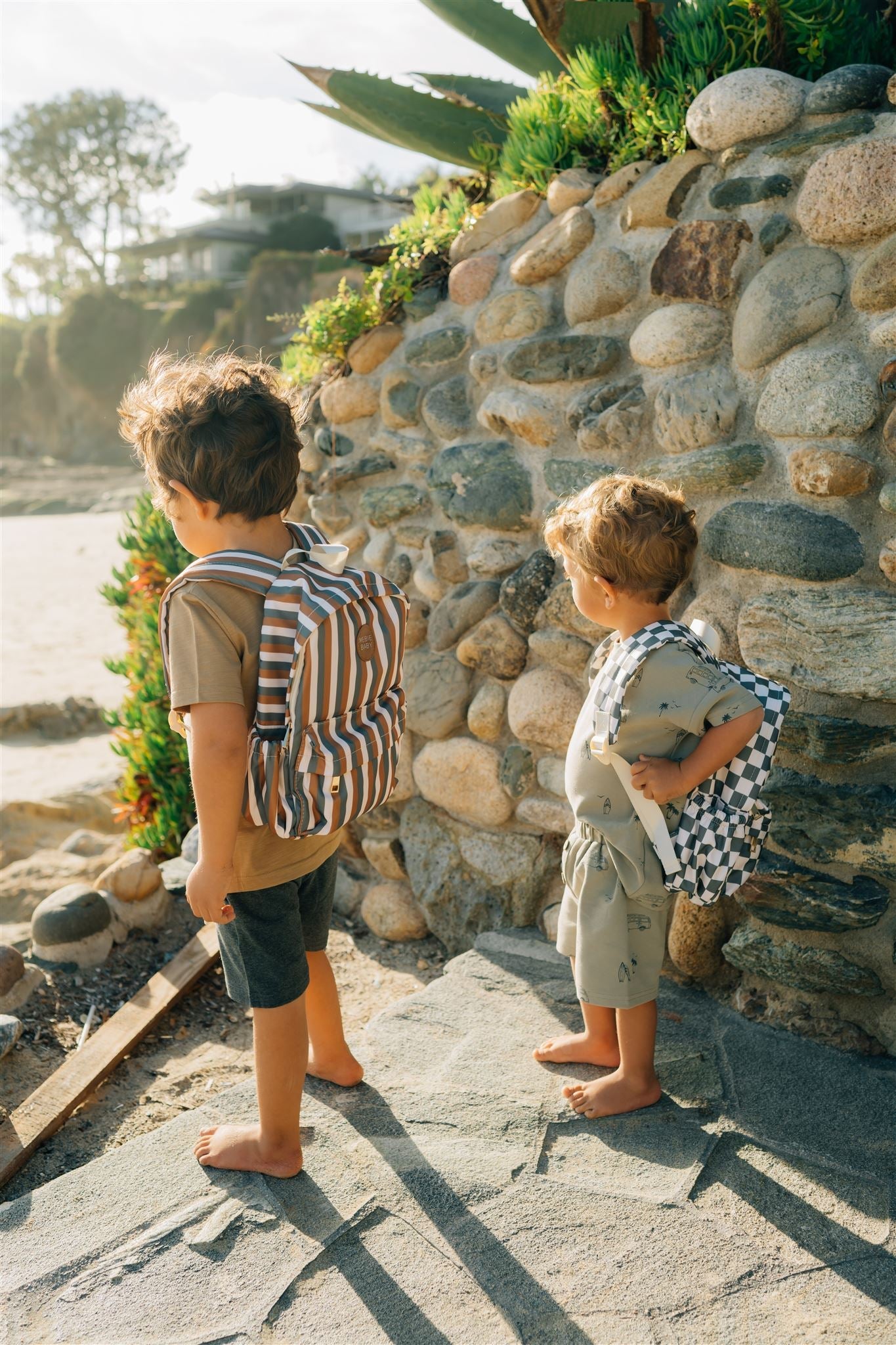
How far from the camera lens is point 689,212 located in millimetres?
2738

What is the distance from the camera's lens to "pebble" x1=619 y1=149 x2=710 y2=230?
275cm

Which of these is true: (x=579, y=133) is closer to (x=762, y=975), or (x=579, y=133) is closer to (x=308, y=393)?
(x=308, y=393)

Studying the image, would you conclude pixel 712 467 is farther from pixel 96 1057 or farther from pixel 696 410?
pixel 96 1057

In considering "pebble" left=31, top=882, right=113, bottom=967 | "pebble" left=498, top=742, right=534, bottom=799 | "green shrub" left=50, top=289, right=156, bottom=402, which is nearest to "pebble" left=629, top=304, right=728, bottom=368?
"pebble" left=498, top=742, right=534, bottom=799

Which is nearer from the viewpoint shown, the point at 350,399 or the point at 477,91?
the point at 350,399

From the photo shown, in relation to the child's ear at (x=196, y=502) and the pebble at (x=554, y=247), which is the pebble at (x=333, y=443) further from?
the child's ear at (x=196, y=502)

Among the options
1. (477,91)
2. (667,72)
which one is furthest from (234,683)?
(477,91)

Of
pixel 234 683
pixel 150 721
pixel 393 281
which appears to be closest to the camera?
pixel 234 683

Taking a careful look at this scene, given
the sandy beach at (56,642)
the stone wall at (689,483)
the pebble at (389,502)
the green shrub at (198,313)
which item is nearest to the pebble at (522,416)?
the stone wall at (689,483)

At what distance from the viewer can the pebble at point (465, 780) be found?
Result: 9.94 feet

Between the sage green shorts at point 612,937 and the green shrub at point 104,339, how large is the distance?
30.1 m

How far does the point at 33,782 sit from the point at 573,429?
4.00 metres

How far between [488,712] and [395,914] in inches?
29.9

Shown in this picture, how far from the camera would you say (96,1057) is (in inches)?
102
